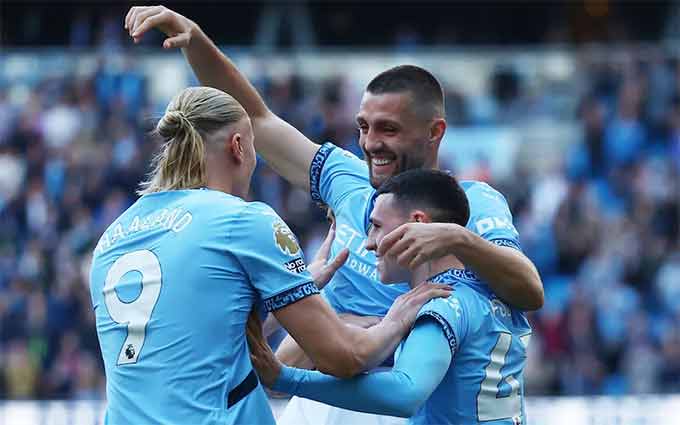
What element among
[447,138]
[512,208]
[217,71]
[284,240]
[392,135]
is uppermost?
[217,71]

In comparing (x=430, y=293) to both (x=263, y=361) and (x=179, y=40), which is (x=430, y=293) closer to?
(x=263, y=361)

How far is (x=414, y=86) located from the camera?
4.95m

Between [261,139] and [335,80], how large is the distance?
10.3 metres

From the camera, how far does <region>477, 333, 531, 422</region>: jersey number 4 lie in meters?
4.15

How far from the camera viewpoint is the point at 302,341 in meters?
3.79

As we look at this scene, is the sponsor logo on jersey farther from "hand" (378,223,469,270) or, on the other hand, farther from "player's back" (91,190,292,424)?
"hand" (378,223,469,270)

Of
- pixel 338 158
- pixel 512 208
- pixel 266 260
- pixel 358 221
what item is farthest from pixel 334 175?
pixel 512 208

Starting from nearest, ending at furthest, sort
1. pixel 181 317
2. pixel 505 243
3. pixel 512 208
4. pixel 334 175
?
pixel 181 317
pixel 505 243
pixel 334 175
pixel 512 208

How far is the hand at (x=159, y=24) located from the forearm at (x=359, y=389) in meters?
1.36

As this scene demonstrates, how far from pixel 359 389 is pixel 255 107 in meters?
1.82

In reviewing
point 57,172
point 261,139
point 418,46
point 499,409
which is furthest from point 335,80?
point 499,409

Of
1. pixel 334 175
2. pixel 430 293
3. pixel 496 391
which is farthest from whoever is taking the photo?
pixel 334 175

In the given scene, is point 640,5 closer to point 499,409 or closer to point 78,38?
point 78,38

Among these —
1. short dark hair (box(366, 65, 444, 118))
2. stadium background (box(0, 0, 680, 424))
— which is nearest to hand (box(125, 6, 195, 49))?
short dark hair (box(366, 65, 444, 118))
